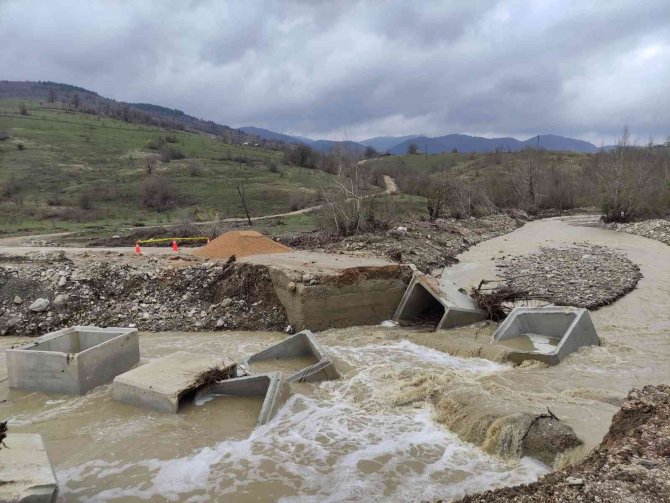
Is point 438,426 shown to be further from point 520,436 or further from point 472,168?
point 472,168

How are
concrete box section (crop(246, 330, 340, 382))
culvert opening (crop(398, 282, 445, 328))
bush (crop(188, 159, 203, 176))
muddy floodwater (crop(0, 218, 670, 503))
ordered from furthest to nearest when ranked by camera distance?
1. bush (crop(188, 159, 203, 176))
2. culvert opening (crop(398, 282, 445, 328))
3. concrete box section (crop(246, 330, 340, 382))
4. muddy floodwater (crop(0, 218, 670, 503))

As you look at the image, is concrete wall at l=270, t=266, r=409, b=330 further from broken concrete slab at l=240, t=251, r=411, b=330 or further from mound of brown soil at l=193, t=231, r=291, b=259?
mound of brown soil at l=193, t=231, r=291, b=259

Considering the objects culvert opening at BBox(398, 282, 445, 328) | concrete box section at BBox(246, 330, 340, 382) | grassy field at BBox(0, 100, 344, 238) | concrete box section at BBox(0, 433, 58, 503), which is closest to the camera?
concrete box section at BBox(0, 433, 58, 503)

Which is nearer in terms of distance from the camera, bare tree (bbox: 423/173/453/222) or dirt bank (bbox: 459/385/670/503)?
dirt bank (bbox: 459/385/670/503)

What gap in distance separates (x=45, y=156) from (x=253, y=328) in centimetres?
5408

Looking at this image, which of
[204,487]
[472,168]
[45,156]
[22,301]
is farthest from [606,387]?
[472,168]

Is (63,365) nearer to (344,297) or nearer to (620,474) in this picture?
(344,297)

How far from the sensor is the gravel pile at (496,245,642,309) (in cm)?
1558

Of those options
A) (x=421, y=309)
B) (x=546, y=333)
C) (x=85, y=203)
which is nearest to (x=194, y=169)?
(x=85, y=203)

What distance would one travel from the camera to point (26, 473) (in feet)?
17.4

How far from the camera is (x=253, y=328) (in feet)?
44.5

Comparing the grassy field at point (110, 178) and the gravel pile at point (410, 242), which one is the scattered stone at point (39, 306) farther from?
the grassy field at point (110, 178)

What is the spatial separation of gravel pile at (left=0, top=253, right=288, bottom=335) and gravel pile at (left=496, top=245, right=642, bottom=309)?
823cm

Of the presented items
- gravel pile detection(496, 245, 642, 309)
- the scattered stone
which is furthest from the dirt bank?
the scattered stone
